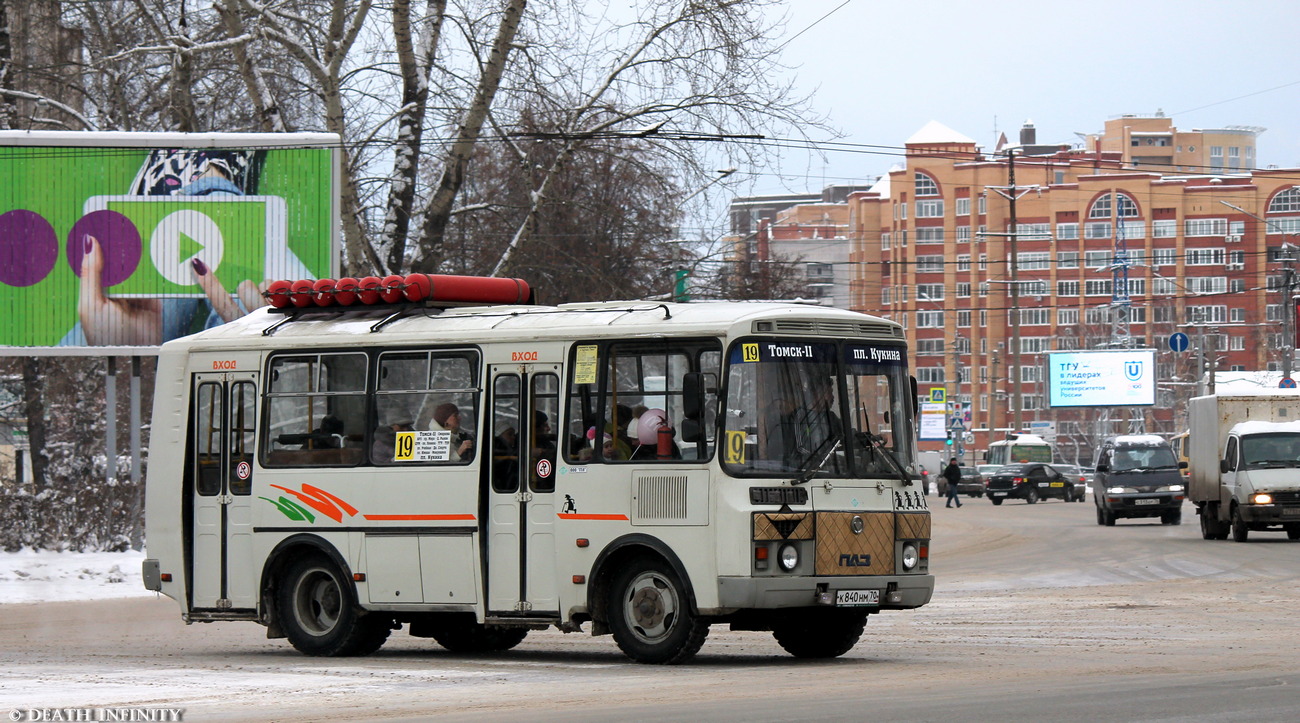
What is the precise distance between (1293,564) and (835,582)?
14.9 meters

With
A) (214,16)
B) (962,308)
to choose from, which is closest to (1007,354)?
(962,308)

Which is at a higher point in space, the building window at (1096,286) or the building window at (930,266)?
the building window at (930,266)

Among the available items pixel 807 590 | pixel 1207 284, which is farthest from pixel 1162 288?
pixel 807 590

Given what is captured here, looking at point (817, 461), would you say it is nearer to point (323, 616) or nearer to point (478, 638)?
point (478, 638)

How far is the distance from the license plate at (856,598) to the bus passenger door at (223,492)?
504 centimetres

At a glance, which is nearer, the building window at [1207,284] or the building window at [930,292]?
the building window at [1207,284]

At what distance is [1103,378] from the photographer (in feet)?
285

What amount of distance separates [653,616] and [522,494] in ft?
4.71

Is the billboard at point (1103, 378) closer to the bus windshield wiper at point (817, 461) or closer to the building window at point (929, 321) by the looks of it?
the building window at point (929, 321)

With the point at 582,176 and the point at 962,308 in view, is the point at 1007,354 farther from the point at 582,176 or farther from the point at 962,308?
the point at 582,176

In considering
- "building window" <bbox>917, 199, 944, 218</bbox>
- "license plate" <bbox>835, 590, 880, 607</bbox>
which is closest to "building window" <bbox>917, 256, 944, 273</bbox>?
"building window" <bbox>917, 199, 944, 218</bbox>

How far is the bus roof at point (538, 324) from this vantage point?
13.0 metres

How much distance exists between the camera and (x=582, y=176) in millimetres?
40469

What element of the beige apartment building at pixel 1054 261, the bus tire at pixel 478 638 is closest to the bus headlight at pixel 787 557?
the bus tire at pixel 478 638
